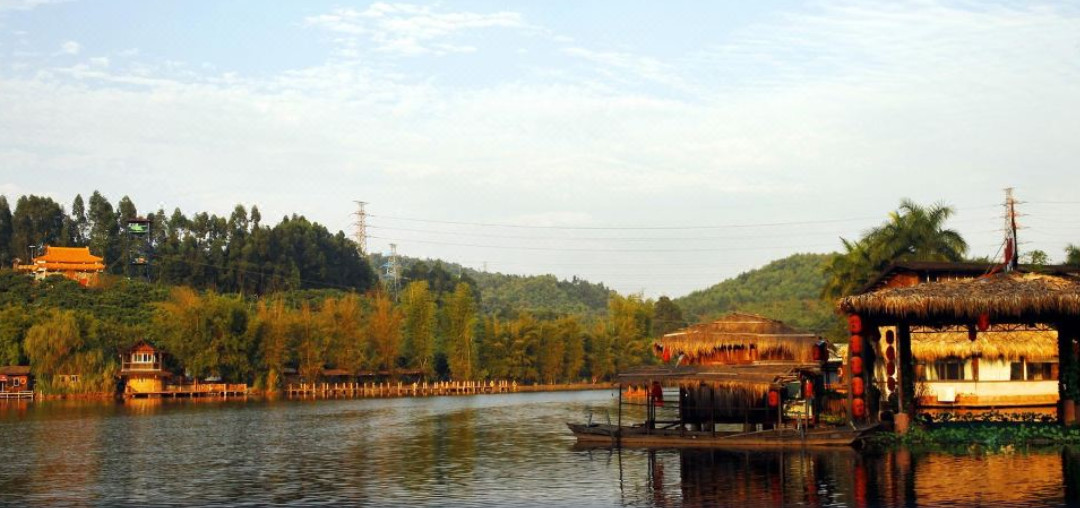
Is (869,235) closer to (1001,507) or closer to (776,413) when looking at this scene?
(776,413)

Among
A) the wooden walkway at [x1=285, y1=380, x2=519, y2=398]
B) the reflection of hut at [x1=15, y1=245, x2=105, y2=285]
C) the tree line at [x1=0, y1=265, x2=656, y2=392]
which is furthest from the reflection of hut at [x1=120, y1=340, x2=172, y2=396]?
the reflection of hut at [x1=15, y1=245, x2=105, y2=285]

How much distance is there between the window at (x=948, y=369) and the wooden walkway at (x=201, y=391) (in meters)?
74.8

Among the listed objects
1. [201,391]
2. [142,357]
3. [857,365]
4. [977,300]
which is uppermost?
[977,300]

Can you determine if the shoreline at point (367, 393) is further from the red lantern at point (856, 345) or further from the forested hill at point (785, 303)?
the red lantern at point (856, 345)

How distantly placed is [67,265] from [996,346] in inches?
5278

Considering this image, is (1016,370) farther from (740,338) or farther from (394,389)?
(394,389)

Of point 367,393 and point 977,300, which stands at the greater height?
point 977,300

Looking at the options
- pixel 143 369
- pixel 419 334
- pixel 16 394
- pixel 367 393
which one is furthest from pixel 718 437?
pixel 419 334

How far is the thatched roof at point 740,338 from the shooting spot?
1649 inches

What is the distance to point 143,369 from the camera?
344 feet

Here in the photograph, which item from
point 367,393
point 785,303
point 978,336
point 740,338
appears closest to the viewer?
point 740,338

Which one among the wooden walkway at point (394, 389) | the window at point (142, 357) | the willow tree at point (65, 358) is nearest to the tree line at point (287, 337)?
the willow tree at point (65, 358)

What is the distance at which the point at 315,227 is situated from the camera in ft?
615

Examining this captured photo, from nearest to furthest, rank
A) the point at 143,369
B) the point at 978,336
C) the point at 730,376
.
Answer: the point at 730,376 < the point at 978,336 < the point at 143,369
